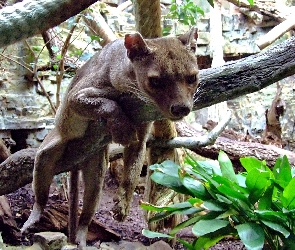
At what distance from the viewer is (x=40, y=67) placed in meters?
6.07

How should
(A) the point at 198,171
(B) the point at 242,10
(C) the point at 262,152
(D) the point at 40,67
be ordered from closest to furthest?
(A) the point at 198,171
(C) the point at 262,152
(D) the point at 40,67
(B) the point at 242,10

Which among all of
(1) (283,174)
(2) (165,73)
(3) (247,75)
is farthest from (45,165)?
(1) (283,174)

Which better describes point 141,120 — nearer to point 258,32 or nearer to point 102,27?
point 102,27

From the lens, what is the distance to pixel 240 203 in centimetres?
247

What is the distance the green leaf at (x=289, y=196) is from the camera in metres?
2.32

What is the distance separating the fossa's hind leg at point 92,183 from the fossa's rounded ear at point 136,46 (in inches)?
46.1

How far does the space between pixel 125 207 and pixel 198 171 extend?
71 cm

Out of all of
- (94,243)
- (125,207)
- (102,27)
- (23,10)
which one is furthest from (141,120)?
(102,27)

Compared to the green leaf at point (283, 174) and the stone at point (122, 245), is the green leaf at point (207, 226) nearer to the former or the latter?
the green leaf at point (283, 174)

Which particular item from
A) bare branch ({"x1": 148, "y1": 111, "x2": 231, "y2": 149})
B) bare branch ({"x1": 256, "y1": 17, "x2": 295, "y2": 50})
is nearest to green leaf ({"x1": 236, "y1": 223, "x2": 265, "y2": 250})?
bare branch ({"x1": 148, "y1": 111, "x2": 231, "y2": 149})

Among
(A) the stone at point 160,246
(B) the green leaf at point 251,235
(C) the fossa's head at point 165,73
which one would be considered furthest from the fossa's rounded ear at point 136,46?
(A) the stone at point 160,246

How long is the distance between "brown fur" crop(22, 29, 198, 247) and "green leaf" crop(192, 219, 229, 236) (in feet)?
1.97

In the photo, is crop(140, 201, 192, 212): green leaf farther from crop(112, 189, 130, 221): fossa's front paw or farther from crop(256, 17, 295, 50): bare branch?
crop(256, 17, 295, 50): bare branch

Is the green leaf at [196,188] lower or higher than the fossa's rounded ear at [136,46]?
lower
